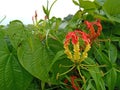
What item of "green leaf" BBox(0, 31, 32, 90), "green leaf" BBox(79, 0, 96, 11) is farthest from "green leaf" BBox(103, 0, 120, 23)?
"green leaf" BBox(0, 31, 32, 90)

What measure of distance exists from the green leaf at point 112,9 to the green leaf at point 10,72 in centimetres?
29

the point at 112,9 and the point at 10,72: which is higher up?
the point at 112,9

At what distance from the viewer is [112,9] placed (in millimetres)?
1062

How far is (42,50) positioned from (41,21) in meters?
0.14

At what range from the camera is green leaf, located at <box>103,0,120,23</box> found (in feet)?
3.42

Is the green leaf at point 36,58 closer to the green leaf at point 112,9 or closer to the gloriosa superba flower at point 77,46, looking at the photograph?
the gloriosa superba flower at point 77,46

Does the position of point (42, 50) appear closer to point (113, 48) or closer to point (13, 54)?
point (13, 54)

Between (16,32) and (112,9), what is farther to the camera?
(112,9)

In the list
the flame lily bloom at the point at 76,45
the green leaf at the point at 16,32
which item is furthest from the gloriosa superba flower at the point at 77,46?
the green leaf at the point at 16,32

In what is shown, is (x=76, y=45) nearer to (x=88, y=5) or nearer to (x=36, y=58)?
(x=36, y=58)

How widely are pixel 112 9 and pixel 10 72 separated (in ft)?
1.13

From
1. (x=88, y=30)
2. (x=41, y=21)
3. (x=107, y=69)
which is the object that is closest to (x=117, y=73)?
(x=107, y=69)

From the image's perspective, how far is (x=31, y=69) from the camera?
0.91 m

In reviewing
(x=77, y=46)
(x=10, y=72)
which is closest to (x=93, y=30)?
(x=77, y=46)
